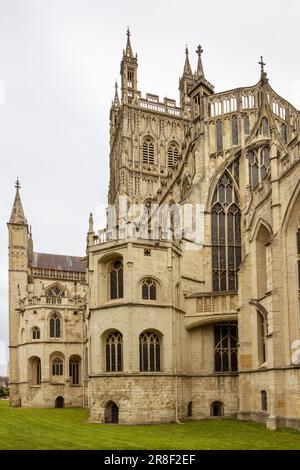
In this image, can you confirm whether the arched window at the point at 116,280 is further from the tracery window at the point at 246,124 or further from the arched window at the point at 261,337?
the tracery window at the point at 246,124

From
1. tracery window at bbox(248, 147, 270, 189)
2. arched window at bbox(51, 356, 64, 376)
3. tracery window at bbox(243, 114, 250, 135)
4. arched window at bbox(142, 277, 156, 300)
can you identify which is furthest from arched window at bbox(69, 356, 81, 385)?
tracery window at bbox(243, 114, 250, 135)

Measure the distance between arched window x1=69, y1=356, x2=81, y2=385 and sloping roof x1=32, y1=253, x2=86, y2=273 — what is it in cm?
1576

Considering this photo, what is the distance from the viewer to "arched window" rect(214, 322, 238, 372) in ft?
113

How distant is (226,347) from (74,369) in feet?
81.1

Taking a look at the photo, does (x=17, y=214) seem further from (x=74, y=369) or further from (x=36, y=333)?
(x=74, y=369)

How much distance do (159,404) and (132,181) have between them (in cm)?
3684

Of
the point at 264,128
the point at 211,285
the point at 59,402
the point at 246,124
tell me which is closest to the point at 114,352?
the point at 211,285

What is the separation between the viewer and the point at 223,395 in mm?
33594

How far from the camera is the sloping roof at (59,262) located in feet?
227

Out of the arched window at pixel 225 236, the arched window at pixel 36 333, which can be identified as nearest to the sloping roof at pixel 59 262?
the arched window at pixel 36 333

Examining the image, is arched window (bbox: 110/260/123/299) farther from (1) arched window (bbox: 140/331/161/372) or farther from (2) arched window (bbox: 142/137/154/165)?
(2) arched window (bbox: 142/137/154/165)

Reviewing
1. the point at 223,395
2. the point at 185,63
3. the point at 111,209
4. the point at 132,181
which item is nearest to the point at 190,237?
the point at 223,395

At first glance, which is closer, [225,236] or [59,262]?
[225,236]

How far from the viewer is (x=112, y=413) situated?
3066 cm
